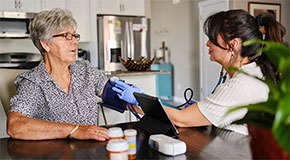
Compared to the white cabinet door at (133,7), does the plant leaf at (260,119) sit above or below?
below

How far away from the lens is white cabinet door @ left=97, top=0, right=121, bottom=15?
15.8 ft

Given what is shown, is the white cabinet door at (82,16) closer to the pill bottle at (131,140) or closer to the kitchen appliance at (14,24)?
the kitchen appliance at (14,24)

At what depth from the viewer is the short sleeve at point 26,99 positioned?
1556 mm

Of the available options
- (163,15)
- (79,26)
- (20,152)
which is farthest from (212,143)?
(163,15)

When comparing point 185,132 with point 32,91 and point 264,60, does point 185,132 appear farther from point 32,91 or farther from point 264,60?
point 32,91

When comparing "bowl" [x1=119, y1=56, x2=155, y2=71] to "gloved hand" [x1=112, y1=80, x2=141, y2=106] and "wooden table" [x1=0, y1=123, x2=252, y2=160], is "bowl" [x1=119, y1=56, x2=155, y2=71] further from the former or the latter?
"wooden table" [x1=0, y1=123, x2=252, y2=160]

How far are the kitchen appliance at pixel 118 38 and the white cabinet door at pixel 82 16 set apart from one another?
0.20 m

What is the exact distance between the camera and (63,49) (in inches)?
70.8

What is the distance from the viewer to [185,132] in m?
1.43

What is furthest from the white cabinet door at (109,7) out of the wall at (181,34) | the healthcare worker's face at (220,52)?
the healthcare worker's face at (220,52)

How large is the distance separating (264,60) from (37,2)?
373cm

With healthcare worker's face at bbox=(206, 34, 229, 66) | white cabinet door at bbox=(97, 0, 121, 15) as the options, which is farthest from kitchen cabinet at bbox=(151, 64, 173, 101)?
healthcare worker's face at bbox=(206, 34, 229, 66)

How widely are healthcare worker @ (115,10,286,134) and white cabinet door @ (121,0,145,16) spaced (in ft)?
12.0

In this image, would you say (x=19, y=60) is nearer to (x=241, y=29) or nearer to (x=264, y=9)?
(x=241, y=29)
